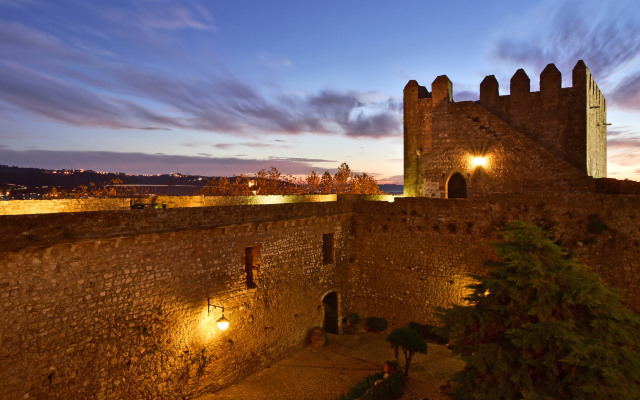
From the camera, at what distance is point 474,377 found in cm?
816

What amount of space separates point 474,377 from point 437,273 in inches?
235

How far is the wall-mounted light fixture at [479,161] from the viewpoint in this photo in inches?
656

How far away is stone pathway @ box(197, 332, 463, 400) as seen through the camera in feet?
35.3

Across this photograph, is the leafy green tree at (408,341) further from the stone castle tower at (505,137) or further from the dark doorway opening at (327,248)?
the stone castle tower at (505,137)

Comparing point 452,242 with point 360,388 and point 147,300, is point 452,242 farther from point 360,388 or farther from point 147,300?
point 147,300

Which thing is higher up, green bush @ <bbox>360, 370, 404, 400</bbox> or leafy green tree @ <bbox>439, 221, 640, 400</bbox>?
leafy green tree @ <bbox>439, 221, 640, 400</bbox>

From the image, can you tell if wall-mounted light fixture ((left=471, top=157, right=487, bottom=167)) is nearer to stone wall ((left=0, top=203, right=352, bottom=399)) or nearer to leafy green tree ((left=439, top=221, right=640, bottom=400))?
stone wall ((left=0, top=203, right=352, bottom=399))

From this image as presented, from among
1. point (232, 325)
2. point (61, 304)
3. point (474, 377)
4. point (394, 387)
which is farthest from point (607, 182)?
point (61, 304)

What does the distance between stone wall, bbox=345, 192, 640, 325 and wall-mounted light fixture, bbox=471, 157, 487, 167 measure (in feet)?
14.1

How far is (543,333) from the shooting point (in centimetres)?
722

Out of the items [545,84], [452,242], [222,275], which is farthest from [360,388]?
[545,84]

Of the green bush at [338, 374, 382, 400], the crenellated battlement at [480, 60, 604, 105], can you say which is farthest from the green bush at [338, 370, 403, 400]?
the crenellated battlement at [480, 60, 604, 105]

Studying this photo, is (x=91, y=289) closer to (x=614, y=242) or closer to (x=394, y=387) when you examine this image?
(x=394, y=387)

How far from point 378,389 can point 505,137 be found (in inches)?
470
